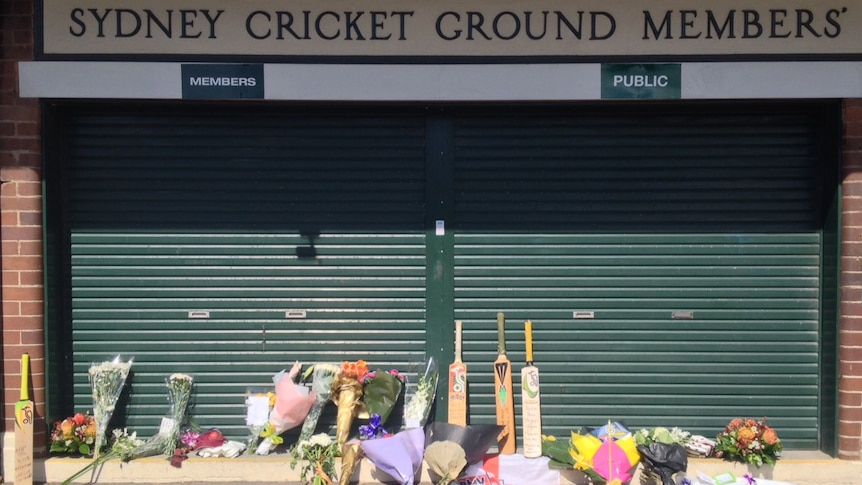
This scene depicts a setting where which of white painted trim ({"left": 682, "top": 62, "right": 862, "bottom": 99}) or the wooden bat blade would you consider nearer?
white painted trim ({"left": 682, "top": 62, "right": 862, "bottom": 99})

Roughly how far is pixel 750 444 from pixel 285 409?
3742 millimetres

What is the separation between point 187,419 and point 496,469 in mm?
2663

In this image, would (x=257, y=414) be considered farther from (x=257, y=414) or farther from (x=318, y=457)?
(x=318, y=457)

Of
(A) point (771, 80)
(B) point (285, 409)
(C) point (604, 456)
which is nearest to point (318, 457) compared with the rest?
(B) point (285, 409)

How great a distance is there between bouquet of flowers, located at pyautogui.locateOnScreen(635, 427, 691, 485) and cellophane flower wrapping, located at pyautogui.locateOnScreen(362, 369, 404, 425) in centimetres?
199

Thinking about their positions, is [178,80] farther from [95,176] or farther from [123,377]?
[123,377]

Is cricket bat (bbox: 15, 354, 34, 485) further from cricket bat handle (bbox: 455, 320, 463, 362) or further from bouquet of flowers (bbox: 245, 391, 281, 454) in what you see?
cricket bat handle (bbox: 455, 320, 463, 362)

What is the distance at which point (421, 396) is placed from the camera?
6.09 metres

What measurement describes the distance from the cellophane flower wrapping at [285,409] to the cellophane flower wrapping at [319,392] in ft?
0.14

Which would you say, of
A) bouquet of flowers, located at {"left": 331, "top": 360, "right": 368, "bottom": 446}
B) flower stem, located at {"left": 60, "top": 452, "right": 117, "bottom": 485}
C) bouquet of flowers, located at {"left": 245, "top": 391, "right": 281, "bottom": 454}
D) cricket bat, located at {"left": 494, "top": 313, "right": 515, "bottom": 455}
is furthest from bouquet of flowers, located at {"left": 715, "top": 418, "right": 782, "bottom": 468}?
flower stem, located at {"left": 60, "top": 452, "right": 117, "bottom": 485}

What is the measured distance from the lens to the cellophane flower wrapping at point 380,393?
6.02 metres

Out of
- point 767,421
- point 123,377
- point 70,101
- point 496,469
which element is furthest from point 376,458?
point 70,101

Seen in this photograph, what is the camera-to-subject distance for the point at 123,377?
20.0ft

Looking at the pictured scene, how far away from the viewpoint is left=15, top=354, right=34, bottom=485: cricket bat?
18.5 feet
